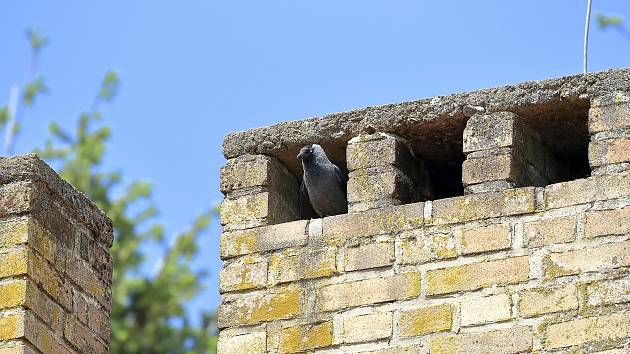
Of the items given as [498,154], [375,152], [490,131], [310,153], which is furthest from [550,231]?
[310,153]

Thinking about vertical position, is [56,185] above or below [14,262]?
above

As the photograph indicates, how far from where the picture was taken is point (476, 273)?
660cm

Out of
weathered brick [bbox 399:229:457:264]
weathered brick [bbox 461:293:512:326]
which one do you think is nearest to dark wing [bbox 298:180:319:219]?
weathered brick [bbox 399:229:457:264]

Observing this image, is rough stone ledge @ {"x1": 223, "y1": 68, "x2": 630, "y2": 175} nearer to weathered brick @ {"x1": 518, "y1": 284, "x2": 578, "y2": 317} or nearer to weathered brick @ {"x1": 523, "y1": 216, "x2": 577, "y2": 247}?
weathered brick @ {"x1": 523, "y1": 216, "x2": 577, "y2": 247}

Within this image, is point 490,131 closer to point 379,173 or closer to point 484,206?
point 484,206

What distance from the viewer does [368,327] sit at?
6.64m

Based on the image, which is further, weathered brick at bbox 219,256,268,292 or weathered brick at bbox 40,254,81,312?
weathered brick at bbox 219,256,268,292

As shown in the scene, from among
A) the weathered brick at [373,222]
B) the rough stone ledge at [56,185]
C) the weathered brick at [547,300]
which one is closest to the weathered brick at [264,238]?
the weathered brick at [373,222]

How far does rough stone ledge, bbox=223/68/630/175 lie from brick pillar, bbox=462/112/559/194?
0.07 m

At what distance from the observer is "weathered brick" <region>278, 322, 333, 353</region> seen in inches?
264

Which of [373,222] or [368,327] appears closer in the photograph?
[368,327]

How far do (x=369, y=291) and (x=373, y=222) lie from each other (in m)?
0.31

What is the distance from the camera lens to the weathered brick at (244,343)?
22.3 ft

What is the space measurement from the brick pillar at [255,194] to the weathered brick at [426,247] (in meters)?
0.68
